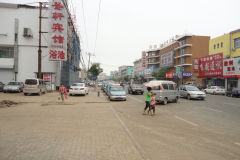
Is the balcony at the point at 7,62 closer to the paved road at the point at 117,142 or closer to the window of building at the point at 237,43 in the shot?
the paved road at the point at 117,142

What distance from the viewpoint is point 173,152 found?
4512mm

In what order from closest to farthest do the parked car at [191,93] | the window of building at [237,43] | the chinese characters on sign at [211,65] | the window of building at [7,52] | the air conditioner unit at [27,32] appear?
the parked car at [191,93] → the air conditioner unit at [27,32] → the window of building at [7,52] → the window of building at [237,43] → the chinese characters on sign at [211,65]

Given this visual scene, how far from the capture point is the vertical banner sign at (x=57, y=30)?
24234mm

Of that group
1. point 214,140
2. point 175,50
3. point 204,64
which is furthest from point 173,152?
point 175,50

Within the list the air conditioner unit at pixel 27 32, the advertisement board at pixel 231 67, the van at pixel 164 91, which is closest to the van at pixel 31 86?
the air conditioner unit at pixel 27 32

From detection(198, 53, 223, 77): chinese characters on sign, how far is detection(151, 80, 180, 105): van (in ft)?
81.2

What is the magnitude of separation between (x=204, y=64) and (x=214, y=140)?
3883 centimetres

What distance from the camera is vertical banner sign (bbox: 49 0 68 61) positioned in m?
24.2

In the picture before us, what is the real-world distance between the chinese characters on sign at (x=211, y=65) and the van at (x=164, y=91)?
81.2 feet

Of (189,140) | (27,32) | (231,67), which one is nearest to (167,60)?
(231,67)

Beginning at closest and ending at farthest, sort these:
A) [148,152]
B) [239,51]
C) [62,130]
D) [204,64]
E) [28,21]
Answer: [148,152] → [62,130] → [28,21] → [239,51] → [204,64]

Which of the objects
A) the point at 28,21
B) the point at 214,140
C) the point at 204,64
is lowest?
the point at 214,140

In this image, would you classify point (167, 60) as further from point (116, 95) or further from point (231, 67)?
point (116, 95)

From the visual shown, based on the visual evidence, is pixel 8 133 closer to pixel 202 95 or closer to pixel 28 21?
pixel 202 95
